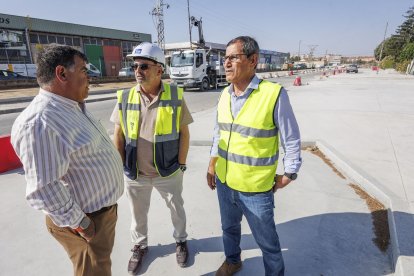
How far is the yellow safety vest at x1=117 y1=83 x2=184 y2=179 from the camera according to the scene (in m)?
2.29

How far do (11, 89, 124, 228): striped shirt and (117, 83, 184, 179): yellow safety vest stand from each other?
1.89 ft

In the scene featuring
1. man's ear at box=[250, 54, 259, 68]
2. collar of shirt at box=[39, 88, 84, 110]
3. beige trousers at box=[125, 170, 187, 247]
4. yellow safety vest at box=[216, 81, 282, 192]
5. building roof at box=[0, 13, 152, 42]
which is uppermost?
building roof at box=[0, 13, 152, 42]

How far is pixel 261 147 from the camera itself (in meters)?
1.91

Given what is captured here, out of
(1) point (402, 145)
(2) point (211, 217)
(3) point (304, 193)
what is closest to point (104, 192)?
(2) point (211, 217)

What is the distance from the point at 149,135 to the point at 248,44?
3.57 feet

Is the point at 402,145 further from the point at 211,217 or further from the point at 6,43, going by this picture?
the point at 6,43

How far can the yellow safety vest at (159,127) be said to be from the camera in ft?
7.51

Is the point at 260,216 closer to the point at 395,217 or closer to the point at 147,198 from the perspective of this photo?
the point at 147,198

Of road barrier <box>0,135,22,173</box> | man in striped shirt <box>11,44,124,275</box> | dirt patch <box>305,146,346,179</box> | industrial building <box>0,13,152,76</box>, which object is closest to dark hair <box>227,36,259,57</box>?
man in striped shirt <box>11,44,124,275</box>

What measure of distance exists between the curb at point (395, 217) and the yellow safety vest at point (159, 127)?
204 centimetres

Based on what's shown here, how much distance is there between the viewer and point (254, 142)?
190 cm

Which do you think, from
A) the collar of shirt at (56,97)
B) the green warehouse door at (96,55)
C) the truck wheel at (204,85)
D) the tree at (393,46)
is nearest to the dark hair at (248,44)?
the collar of shirt at (56,97)

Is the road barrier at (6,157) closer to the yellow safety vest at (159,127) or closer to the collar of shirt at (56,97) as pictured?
the yellow safety vest at (159,127)

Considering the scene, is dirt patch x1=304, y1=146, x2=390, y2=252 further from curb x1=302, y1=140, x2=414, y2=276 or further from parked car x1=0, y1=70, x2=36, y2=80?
parked car x1=0, y1=70, x2=36, y2=80
